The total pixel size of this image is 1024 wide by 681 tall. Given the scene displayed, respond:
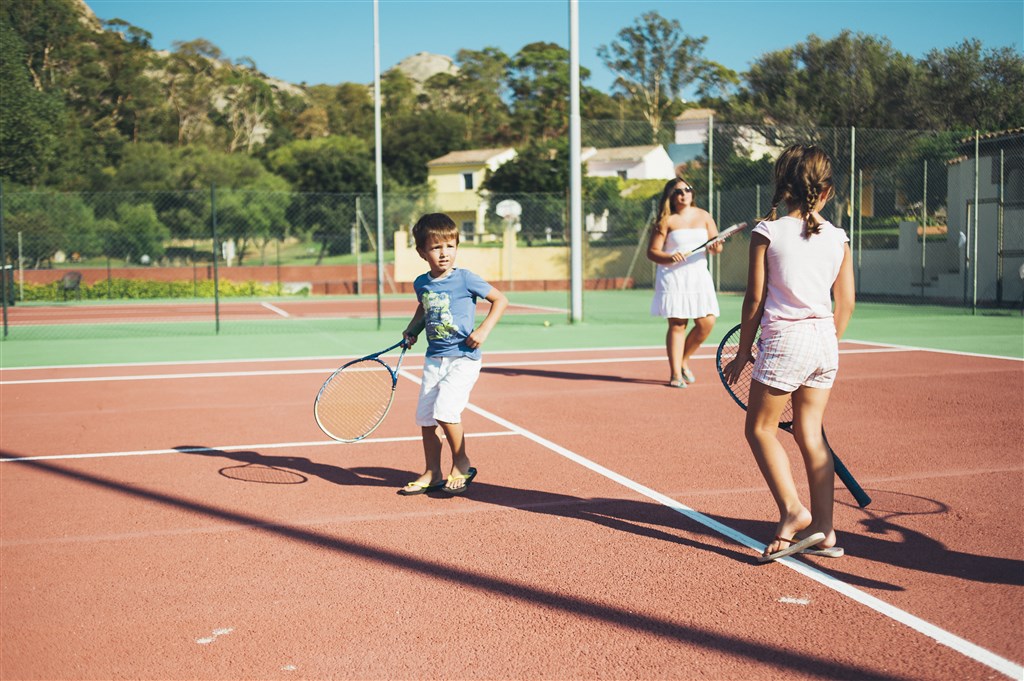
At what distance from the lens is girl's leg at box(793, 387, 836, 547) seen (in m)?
4.35

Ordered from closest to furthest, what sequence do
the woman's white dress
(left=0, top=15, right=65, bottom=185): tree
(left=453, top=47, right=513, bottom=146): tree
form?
the woman's white dress
(left=0, top=15, right=65, bottom=185): tree
(left=453, top=47, right=513, bottom=146): tree

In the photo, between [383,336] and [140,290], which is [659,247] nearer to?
[383,336]

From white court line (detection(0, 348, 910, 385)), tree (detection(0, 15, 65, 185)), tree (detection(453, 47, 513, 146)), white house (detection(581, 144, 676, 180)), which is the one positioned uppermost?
tree (detection(453, 47, 513, 146))

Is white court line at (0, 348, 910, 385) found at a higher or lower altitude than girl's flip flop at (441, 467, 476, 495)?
higher

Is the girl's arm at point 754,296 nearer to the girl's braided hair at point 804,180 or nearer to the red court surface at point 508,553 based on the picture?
the girl's braided hair at point 804,180

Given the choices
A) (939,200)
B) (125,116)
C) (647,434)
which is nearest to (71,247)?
(939,200)

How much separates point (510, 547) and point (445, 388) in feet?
4.01

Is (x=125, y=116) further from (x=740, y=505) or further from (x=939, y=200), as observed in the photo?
(x=740, y=505)

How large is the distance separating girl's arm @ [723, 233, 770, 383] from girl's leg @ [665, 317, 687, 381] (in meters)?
5.55

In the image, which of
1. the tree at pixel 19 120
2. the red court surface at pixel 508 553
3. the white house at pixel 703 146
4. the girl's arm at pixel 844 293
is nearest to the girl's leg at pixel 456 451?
the red court surface at pixel 508 553

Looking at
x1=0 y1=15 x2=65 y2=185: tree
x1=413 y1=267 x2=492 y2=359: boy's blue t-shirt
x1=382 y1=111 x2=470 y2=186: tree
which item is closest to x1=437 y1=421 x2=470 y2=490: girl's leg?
x1=413 y1=267 x2=492 y2=359: boy's blue t-shirt

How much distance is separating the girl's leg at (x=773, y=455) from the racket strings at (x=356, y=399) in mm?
2377

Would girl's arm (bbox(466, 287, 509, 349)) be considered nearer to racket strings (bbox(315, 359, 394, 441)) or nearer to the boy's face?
the boy's face

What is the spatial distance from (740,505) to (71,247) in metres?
36.6
